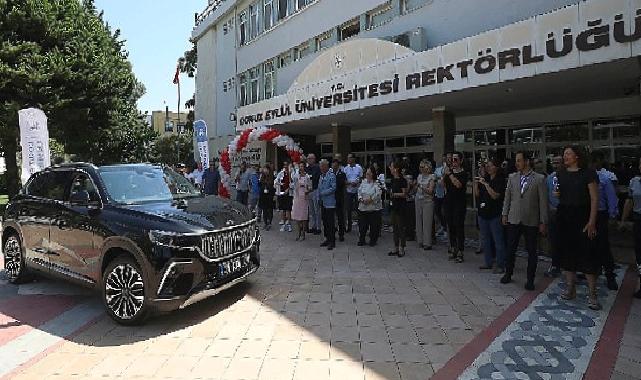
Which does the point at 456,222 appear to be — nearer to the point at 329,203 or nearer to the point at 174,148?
the point at 329,203

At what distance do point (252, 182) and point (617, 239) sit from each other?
9.13 m

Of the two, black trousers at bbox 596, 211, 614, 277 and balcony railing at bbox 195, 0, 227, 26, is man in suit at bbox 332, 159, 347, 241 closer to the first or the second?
black trousers at bbox 596, 211, 614, 277

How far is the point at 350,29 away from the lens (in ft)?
56.6

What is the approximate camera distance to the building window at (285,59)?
70.1 feet

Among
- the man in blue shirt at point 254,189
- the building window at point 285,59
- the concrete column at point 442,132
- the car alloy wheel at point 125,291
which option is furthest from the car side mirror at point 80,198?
the building window at point 285,59

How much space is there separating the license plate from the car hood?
435 mm

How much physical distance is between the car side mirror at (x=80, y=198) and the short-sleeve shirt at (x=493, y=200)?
574 centimetres

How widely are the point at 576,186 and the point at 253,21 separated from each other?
22.5 metres

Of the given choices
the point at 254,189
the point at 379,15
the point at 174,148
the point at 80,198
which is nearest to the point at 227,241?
the point at 80,198

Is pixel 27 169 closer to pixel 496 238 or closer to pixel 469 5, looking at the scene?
pixel 496 238

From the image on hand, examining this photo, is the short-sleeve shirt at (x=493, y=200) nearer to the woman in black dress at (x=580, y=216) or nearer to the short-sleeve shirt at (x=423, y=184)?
the woman in black dress at (x=580, y=216)

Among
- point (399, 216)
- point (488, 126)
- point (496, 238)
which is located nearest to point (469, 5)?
point (488, 126)

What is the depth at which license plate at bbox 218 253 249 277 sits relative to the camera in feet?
16.8

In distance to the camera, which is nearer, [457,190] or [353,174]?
[457,190]
